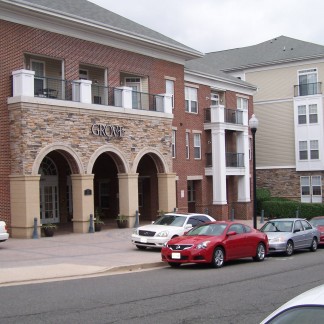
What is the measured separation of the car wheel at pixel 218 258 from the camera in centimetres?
1629

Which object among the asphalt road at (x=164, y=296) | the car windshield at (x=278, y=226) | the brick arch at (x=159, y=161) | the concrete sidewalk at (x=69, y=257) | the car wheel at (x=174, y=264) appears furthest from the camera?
the brick arch at (x=159, y=161)

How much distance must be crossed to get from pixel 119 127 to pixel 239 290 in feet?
56.0

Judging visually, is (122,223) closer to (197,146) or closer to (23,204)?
(23,204)

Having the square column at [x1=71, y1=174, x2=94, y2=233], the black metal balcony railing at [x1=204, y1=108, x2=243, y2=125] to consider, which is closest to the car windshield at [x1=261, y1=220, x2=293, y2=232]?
the square column at [x1=71, y1=174, x2=94, y2=233]

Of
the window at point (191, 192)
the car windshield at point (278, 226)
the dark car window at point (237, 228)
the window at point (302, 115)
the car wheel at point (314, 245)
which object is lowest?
the car wheel at point (314, 245)

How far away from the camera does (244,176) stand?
40719 millimetres

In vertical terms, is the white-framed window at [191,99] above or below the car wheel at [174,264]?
above

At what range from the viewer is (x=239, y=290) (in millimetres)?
12180

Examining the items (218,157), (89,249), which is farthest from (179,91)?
(89,249)

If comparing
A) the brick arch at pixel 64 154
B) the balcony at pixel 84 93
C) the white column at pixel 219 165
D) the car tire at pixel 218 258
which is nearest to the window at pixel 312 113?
the white column at pixel 219 165

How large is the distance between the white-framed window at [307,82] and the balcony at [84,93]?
760 inches

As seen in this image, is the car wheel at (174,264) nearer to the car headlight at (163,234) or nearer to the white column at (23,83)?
the car headlight at (163,234)

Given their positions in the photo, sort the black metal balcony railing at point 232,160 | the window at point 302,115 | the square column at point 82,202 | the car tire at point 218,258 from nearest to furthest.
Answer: the car tire at point 218,258
the square column at point 82,202
the black metal balcony railing at point 232,160
the window at point 302,115

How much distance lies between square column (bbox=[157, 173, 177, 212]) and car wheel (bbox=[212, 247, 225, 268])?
1483 centimetres
